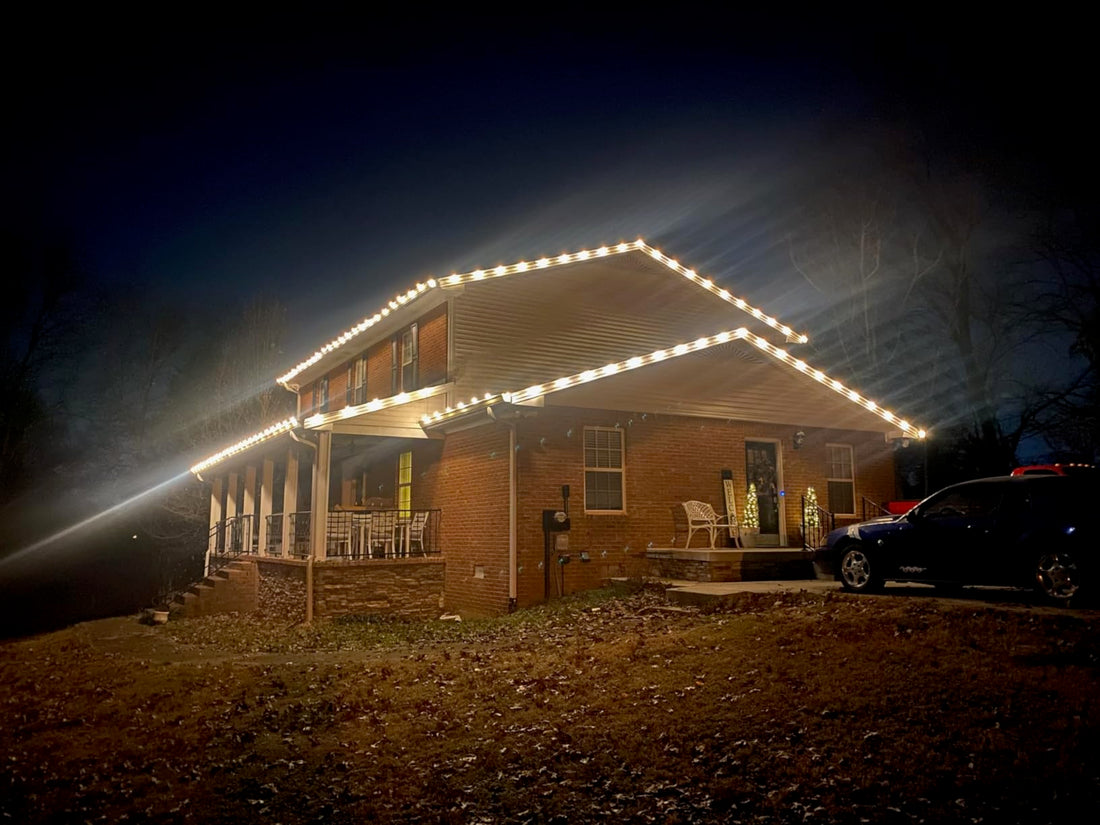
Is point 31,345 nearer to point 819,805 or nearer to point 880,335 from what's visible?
point 880,335

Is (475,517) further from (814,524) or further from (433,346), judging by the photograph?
(814,524)

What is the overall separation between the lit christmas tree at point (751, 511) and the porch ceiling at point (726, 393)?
1.47 metres

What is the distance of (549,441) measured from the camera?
14891mm

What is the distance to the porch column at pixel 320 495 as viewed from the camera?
1491 centimetres

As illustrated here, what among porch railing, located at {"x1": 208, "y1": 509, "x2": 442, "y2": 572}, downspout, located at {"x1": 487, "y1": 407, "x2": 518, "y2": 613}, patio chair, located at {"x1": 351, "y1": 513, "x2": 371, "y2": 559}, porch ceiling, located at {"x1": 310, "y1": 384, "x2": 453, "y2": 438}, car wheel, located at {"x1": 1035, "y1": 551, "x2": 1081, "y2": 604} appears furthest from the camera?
porch railing, located at {"x1": 208, "y1": 509, "x2": 442, "y2": 572}

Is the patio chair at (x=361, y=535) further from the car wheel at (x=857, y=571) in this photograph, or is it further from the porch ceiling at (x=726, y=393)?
the car wheel at (x=857, y=571)

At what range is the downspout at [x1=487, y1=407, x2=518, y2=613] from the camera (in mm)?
14031

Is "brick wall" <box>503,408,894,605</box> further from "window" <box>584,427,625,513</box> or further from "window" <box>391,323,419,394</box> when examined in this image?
"window" <box>391,323,419,394</box>

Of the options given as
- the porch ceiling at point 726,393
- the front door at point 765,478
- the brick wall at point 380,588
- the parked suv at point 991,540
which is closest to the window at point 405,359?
the brick wall at point 380,588

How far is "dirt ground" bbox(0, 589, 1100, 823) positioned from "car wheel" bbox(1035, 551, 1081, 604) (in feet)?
1.12

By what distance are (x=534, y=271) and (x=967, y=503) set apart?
9938 mm

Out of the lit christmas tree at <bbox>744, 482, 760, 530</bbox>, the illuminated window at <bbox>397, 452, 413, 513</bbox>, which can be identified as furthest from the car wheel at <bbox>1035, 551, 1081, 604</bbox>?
the illuminated window at <bbox>397, 452, 413, 513</bbox>

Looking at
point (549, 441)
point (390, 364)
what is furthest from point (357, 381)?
point (549, 441)

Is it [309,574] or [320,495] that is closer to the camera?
[309,574]
